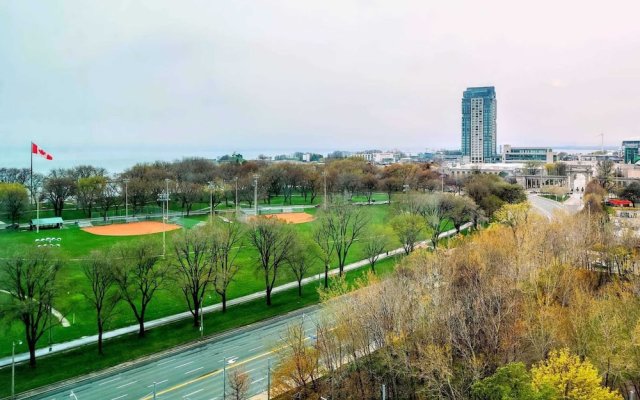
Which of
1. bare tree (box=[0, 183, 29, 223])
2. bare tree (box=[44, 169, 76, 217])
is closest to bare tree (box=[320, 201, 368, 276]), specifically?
bare tree (box=[0, 183, 29, 223])

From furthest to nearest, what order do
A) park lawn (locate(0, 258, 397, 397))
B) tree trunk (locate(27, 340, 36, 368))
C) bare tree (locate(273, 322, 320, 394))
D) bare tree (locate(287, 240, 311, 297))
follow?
bare tree (locate(287, 240, 311, 297))
tree trunk (locate(27, 340, 36, 368))
park lawn (locate(0, 258, 397, 397))
bare tree (locate(273, 322, 320, 394))

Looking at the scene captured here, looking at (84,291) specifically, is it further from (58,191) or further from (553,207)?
(553,207)

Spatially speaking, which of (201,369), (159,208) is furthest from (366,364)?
(159,208)

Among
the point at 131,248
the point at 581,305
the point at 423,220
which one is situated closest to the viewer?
the point at 581,305

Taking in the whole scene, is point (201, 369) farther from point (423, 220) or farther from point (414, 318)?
point (423, 220)

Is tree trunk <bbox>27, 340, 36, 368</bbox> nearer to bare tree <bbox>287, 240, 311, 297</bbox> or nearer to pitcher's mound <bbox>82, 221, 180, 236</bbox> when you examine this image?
bare tree <bbox>287, 240, 311, 297</bbox>

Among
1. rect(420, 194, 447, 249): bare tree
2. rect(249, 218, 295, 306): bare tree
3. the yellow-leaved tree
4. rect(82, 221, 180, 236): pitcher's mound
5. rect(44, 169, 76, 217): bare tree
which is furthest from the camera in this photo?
rect(44, 169, 76, 217): bare tree
